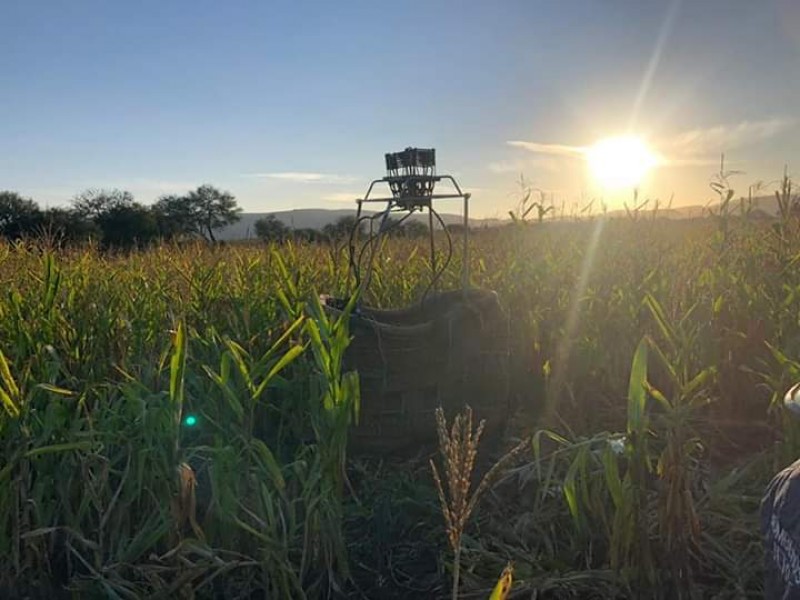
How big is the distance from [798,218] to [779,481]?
2.30 m

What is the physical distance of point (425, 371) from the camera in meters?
1.88

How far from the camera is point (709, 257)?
308cm

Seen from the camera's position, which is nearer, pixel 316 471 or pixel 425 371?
pixel 316 471

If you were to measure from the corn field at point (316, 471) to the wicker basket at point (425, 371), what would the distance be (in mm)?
105

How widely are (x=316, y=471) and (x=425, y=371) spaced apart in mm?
559

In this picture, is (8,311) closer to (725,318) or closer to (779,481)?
(779,481)

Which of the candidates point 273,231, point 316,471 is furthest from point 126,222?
point 316,471

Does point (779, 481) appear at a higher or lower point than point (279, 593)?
higher

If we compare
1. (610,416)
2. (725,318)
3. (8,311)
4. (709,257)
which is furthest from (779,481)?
(709,257)

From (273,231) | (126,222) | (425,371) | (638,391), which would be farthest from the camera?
(126,222)

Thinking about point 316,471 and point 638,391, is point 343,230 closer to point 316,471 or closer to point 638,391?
point 316,471

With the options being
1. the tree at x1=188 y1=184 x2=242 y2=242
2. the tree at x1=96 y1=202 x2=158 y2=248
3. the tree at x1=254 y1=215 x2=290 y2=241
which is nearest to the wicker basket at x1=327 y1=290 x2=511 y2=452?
the tree at x1=254 y1=215 x2=290 y2=241

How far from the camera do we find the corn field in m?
1.26

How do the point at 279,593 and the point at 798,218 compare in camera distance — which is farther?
the point at 798,218
